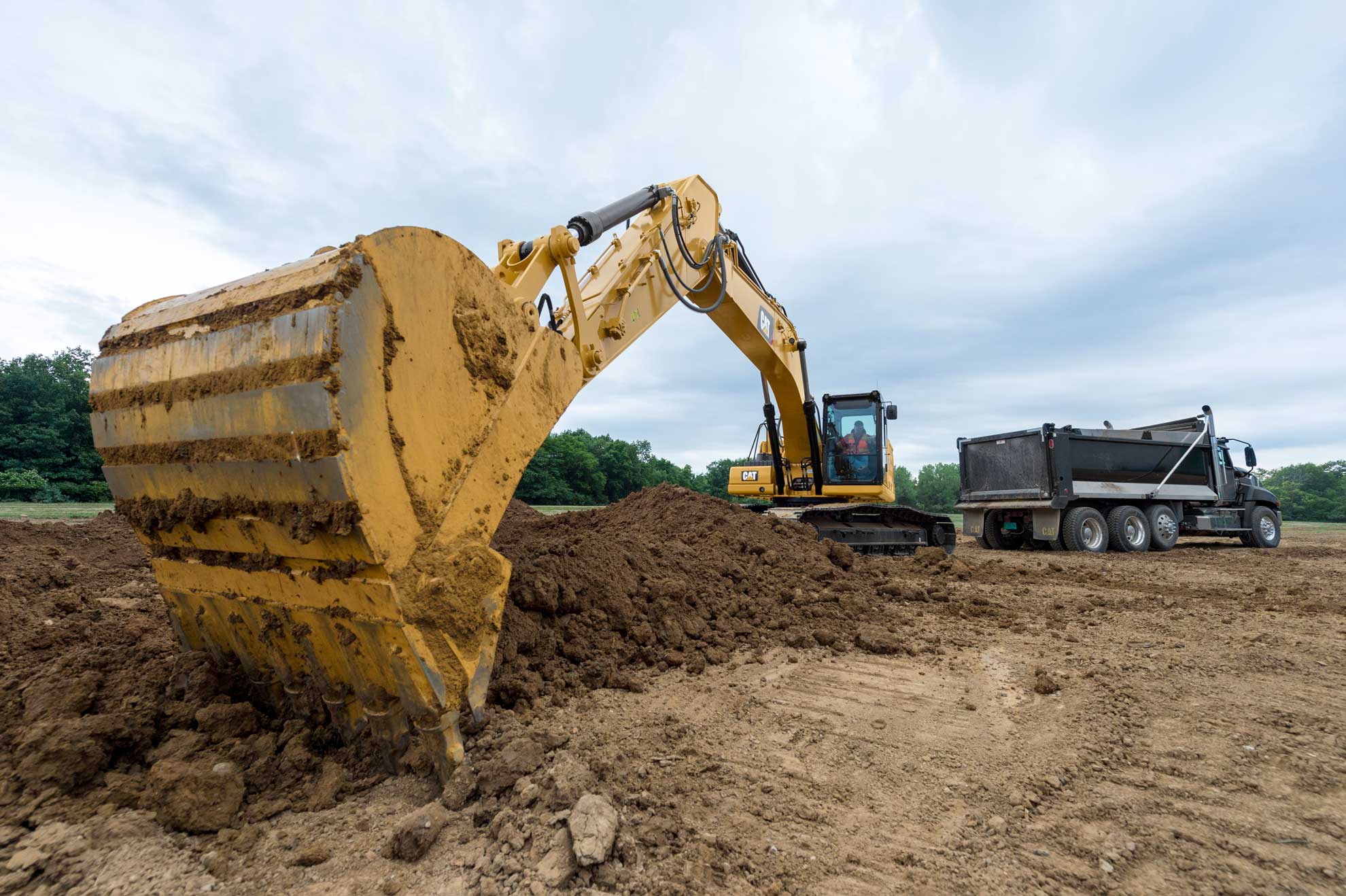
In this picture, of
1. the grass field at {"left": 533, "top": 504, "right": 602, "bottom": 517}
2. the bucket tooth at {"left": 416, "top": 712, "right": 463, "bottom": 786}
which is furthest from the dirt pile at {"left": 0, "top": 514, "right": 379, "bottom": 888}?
the grass field at {"left": 533, "top": 504, "right": 602, "bottom": 517}

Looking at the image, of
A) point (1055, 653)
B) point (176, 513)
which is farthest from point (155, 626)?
point (1055, 653)

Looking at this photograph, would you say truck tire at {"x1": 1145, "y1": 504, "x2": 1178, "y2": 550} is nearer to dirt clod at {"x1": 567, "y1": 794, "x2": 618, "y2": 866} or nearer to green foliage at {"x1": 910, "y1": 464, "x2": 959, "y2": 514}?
dirt clod at {"x1": 567, "y1": 794, "x2": 618, "y2": 866}

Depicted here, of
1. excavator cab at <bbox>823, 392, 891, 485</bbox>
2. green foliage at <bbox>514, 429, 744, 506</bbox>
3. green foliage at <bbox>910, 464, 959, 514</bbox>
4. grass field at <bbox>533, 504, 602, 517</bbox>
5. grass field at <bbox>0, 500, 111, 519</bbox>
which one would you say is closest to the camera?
excavator cab at <bbox>823, 392, 891, 485</bbox>

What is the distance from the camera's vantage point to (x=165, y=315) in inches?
114

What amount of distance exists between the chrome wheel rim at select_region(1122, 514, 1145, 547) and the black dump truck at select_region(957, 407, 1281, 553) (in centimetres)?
2

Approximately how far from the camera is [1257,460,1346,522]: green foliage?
118 ft

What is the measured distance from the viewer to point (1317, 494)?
3766 centimetres

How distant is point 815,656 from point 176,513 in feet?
11.9

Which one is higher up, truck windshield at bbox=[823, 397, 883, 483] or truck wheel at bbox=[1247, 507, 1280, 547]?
truck windshield at bbox=[823, 397, 883, 483]

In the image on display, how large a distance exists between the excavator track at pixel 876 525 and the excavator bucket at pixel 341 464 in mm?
7588

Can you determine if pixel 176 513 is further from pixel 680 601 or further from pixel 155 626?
pixel 680 601

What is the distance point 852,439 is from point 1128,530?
20.2 feet

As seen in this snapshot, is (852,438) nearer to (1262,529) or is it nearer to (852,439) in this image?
(852,439)

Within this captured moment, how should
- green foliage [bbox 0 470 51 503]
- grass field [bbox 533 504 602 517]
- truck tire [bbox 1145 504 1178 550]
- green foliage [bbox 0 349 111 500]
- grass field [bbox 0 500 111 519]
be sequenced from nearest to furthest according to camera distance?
1. grass field [bbox 533 504 602 517]
2. truck tire [bbox 1145 504 1178 550]
3. grass field [bbox 0 500 111 519]
4. green foliage [bbox 0 470 51 503]
5. green foliage [bbox 0 349 111 500]
